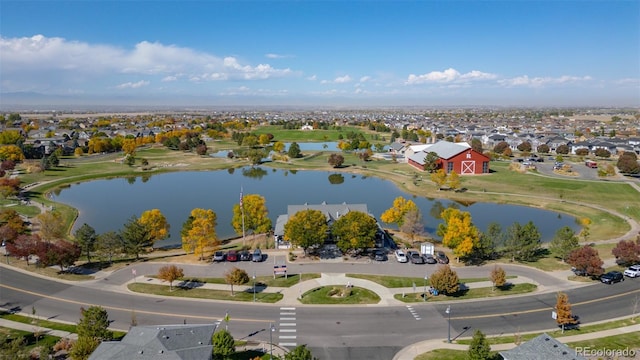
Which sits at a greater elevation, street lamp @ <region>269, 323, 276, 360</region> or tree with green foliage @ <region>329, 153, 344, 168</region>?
tree with green foliage @ <region>329, 153, 344, 168</region>

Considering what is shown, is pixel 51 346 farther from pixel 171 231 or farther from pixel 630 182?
pixel 630 182

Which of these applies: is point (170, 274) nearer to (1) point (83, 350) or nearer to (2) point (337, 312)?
(1) point (83, 350)

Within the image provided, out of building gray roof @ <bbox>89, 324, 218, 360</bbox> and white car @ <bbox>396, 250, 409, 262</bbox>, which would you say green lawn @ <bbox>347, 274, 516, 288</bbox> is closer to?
white car @ <bbox>396, 250, 409, 262</bbox>

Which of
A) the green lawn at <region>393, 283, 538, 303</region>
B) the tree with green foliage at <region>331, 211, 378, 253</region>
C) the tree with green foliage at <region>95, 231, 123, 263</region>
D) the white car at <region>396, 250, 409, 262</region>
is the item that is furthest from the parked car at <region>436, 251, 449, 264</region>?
the tree with green foliage at <region>95, 231, 123, 263</region>

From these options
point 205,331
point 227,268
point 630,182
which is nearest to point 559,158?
point 630,182

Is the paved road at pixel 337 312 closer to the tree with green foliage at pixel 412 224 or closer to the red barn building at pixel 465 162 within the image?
the tree with green foliage at pixel 412 224

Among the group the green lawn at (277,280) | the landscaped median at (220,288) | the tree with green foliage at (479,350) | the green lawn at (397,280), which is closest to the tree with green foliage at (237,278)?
the landscaped median at (220,288)

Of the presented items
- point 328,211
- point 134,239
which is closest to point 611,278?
point 328,211
